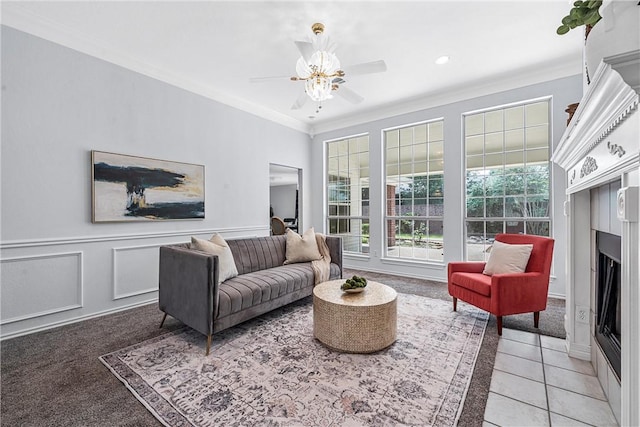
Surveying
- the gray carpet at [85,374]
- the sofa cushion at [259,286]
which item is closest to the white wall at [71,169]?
the gray carpet at [85,374]

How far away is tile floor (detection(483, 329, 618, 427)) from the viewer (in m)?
1.52

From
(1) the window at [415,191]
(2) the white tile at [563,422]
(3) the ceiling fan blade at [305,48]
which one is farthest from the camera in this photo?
(1) the window at [415,191]

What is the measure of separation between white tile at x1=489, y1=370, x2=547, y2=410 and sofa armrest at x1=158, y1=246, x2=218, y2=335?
6.91ft

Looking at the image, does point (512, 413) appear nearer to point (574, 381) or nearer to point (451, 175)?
point (574, 381)

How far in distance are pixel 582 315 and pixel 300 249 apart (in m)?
2.80

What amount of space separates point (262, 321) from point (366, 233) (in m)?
3.10

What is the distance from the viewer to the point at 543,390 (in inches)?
69.6

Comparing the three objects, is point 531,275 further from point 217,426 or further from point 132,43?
point 132,43

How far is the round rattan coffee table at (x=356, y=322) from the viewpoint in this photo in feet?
7.11

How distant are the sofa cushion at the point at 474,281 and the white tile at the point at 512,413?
1076 millimetres

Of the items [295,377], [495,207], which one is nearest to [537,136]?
[495,207]

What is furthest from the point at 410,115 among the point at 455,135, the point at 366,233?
the point at 366,233

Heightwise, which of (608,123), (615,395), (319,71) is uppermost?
(319,71)

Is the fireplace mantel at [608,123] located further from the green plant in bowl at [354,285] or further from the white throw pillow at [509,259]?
the green plant in bowl at [354,285]
